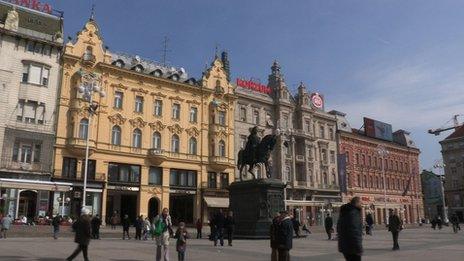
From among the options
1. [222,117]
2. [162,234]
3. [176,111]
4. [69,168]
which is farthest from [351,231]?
[222,117]

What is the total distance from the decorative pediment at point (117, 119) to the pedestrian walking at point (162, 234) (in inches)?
1322

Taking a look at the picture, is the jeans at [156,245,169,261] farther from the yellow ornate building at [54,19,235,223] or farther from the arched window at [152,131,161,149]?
the arched window at [152,131,161,149]

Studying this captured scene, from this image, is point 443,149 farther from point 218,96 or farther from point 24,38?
point 24,38

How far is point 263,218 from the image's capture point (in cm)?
2547

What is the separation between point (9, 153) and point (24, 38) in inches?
414

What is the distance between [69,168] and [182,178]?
1265 cm

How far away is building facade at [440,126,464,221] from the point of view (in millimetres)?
95062

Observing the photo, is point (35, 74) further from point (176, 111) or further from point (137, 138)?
point (176, 111)

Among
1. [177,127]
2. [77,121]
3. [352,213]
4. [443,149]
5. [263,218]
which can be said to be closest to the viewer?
[352,213]

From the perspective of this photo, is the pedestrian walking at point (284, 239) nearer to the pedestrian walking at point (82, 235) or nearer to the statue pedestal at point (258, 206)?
the pedestrian walking at point (82, 235)

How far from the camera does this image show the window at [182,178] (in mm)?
49062

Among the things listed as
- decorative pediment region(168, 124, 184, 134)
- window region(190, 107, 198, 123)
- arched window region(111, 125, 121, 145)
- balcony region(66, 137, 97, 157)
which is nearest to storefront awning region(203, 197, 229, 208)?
decorative pediment region(168, 124, 184, 134)

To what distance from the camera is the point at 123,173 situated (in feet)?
149

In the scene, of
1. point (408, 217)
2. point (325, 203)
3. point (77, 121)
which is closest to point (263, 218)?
point (77, 121)
